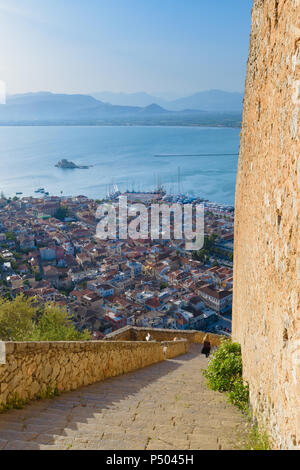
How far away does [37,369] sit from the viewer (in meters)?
3.07

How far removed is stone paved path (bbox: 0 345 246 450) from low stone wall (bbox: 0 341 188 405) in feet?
0.42

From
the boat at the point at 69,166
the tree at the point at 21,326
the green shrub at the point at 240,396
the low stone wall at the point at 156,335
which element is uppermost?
the boat at the point at 69,166

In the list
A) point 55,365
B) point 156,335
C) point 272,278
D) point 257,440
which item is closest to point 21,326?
point 156,335

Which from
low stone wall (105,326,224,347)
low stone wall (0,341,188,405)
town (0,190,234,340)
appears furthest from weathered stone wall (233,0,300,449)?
town (0,190,234,340)

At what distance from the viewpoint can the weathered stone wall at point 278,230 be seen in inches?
64.5

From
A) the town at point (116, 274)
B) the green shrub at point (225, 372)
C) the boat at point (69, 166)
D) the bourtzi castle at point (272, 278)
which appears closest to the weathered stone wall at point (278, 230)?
the bourtzi castle at point (272, 278)

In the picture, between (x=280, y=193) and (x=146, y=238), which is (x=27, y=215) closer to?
(x=146, y=238)

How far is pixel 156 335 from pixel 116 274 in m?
20.2

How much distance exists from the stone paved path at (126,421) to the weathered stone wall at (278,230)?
40 centimetres

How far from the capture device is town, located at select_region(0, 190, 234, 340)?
23219 millimetres

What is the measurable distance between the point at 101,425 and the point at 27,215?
47919 millimetres

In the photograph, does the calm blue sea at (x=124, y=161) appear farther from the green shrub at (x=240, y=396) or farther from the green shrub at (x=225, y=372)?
the green shrub at (x=240, y=396)

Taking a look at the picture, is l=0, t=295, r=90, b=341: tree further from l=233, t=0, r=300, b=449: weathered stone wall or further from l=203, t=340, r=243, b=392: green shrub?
l=233, t=0, r=300, b=449: weathered stone wall

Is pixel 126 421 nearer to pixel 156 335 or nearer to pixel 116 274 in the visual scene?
pixel 156 335
